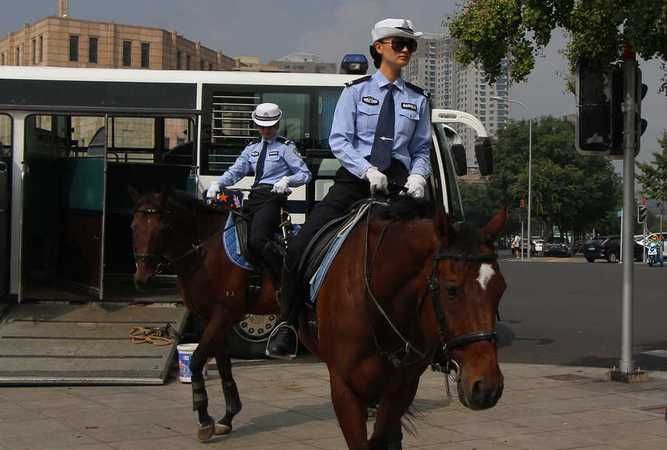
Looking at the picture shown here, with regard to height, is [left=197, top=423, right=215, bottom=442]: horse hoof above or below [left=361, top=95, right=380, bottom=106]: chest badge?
below

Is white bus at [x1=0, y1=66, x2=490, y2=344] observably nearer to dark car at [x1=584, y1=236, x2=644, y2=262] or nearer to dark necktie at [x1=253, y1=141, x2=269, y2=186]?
dark necktie at [x1=253, y1=141, x2=269, y2=186]

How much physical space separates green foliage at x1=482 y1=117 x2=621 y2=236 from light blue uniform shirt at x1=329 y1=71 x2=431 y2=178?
67.3m

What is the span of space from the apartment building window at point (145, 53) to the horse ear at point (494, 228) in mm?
105617

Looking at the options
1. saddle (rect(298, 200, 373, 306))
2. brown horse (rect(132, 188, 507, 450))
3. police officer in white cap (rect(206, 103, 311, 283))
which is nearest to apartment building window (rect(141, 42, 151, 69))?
police officer in white cap (rect(206, 103, 311, 283))

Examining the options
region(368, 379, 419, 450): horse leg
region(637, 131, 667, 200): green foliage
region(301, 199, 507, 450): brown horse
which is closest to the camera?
region(301, 199, 507, 450): brown horse

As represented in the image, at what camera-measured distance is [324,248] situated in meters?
4.78

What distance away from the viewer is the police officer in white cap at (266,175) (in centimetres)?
791

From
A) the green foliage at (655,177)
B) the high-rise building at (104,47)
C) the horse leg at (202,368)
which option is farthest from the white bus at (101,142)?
the high-rise building at (104,47)

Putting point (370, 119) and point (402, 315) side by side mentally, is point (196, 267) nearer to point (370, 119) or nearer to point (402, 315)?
point (370, 119)

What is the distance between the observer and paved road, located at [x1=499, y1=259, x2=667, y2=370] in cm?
1312

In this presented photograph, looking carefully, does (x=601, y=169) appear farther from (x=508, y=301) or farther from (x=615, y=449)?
(x=615, y=449)

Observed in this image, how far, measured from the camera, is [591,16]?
33.8ft

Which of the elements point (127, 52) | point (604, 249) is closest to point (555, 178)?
point (604, 249)

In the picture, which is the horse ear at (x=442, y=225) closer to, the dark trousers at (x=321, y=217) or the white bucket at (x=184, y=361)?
the dark trousers at (x=321, y=217)
